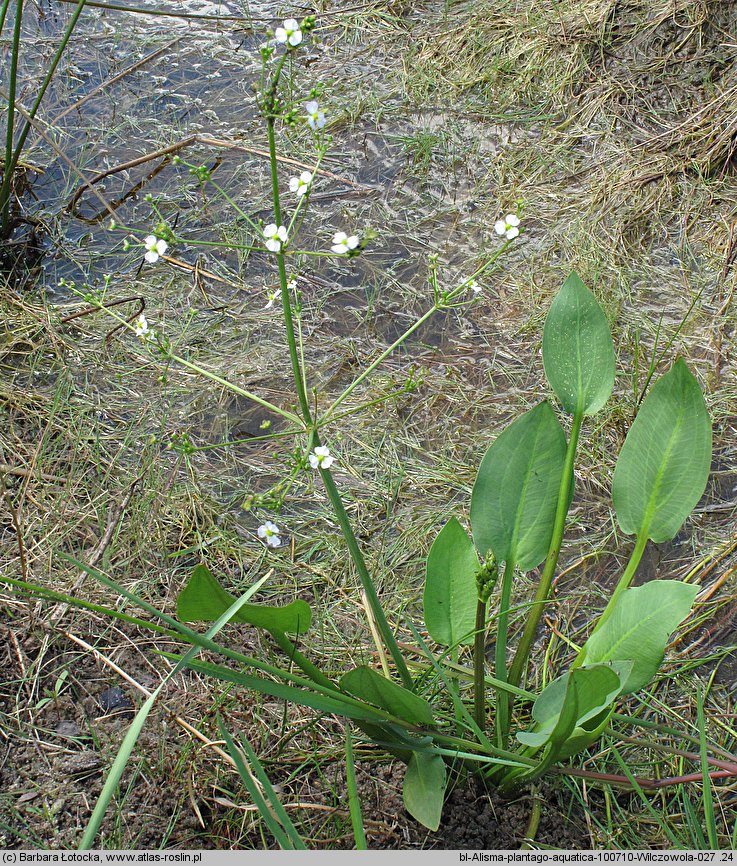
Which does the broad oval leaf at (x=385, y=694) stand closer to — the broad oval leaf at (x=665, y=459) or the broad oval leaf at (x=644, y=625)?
the broad oval leaf at (x=644, y=625)

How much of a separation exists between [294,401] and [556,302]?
63cm

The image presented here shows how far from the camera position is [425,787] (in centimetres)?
101

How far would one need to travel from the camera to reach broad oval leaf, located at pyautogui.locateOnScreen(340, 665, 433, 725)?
0.87m

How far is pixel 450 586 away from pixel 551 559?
0.16 m

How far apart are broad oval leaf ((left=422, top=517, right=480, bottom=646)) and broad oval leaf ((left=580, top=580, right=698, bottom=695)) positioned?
19 centimetres

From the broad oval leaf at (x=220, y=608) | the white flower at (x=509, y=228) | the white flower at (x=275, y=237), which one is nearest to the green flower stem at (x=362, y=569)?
the broad oval leaf at (x=220, y=608)

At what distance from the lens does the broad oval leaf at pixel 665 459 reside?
3.45 ft

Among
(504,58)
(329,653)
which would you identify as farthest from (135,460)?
(504,58)

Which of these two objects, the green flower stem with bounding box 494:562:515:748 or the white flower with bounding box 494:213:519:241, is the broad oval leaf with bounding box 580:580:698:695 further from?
the white flower with bounding box 494:213:519:241

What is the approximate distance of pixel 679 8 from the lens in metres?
2.02

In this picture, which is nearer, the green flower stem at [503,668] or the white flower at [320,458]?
the white flower at [320,458]

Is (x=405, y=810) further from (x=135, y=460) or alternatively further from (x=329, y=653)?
(x=135, y=460)

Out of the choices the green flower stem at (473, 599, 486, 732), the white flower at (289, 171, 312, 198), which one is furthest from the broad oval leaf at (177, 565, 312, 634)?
the white flower at (289, 171, 312, 198)

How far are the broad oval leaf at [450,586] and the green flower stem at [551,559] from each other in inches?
3.8
